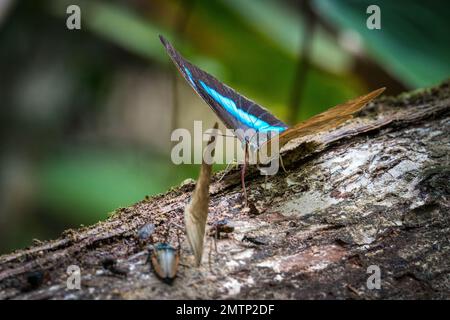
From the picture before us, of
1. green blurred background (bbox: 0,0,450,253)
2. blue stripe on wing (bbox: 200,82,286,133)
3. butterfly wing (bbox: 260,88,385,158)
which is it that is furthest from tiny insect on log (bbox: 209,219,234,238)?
green blurred background (bbox: 0,0,450,253)

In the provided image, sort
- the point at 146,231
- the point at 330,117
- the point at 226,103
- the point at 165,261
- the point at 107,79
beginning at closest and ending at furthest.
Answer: the point at 165,261 → the point at 146,231 → the point at 330,117 → the point at 226,103 → the point at 107,79

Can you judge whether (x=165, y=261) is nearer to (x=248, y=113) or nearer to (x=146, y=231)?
(x=146, y=231)

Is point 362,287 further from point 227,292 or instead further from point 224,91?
point 224,91

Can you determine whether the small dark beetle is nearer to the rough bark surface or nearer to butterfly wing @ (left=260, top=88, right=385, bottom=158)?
the rough bark surface

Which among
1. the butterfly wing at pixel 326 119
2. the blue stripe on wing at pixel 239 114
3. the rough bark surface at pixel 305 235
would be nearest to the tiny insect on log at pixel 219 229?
the rough bark surface at pixel 305 235

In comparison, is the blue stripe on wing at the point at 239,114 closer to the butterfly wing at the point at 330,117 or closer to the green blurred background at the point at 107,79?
the butterfly wing at the point at 330,117

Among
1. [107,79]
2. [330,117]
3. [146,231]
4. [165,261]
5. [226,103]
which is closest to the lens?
Answer: [165,261]

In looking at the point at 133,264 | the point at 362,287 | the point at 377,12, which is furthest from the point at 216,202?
the point at 377,12

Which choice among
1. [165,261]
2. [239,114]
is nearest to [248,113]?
[239,114]
